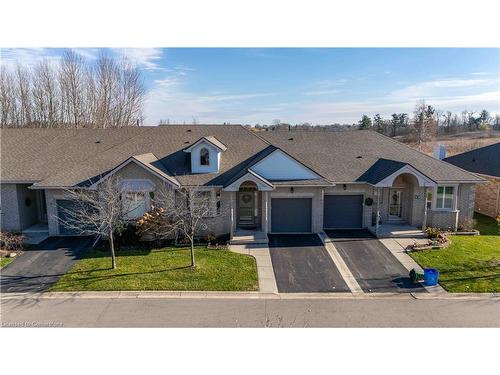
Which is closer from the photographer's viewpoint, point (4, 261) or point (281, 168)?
point (4, 261)

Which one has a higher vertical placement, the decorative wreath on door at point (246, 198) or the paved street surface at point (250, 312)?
the decorative wreath on door at point (246, 198)

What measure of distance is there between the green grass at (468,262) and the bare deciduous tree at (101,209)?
1415 cm

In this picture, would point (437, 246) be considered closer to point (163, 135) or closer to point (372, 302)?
point (372, 302)

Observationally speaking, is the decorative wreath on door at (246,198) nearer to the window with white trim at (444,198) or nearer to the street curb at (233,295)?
the street curb at (233,295)

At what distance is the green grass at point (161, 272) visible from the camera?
13406 millimetres

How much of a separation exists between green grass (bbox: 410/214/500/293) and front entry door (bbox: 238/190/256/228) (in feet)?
29.2

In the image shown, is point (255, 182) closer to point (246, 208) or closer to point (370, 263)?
point (246, 208)

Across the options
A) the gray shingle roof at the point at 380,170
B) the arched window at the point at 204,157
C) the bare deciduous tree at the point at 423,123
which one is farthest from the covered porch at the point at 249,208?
the bare deciduous tree at the point at 423,123

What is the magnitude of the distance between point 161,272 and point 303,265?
628 cm

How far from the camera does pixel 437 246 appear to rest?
57.0ft

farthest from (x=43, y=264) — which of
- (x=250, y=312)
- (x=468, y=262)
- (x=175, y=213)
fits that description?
(x=468, y=262)

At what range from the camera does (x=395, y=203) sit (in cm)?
2136

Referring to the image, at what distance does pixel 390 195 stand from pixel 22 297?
19.4m

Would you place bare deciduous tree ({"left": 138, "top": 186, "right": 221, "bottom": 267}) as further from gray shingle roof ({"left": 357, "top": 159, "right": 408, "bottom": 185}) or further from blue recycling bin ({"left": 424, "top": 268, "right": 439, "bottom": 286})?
blue recycling bin ({"left": 424, "top": 268, "right": 439, "bottom": 286})
